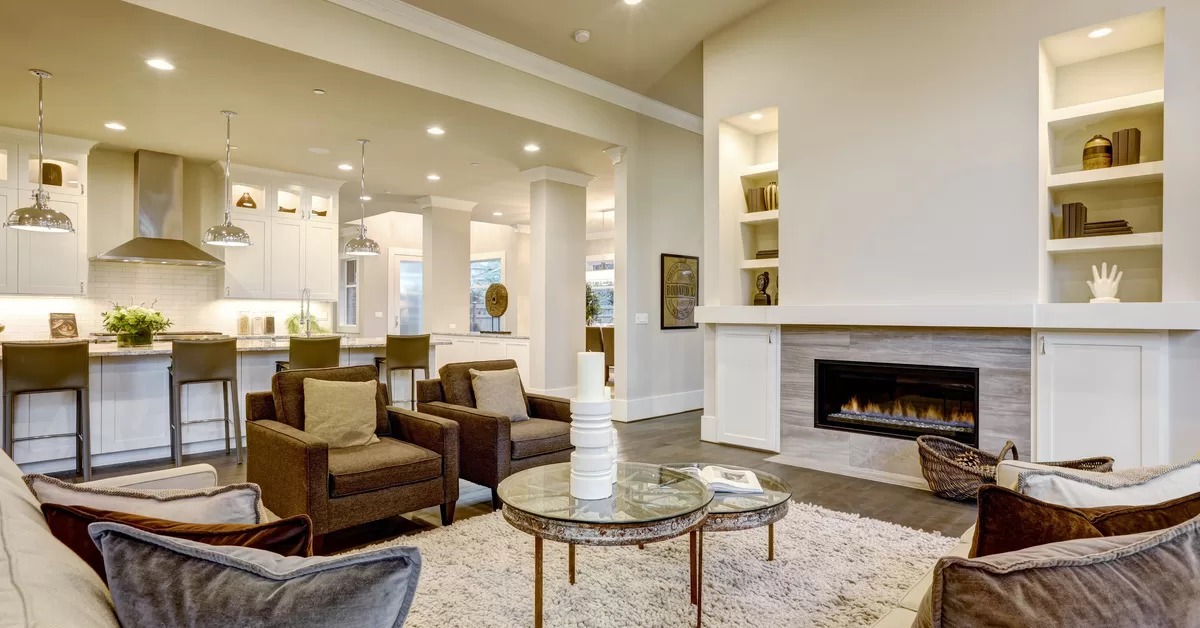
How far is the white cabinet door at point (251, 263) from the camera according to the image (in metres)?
6.97

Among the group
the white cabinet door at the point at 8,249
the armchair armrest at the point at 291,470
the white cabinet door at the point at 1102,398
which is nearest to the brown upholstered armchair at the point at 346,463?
the armchair armrest at the point at 291,470

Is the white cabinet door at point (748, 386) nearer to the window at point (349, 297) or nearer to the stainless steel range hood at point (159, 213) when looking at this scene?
the stainless steel range hood at point (159, 213)

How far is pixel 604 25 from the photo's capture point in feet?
15.4

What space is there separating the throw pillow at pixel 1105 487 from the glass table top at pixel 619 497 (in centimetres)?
99

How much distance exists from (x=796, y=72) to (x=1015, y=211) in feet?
6.20

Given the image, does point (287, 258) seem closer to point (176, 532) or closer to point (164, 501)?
point (164, 501)

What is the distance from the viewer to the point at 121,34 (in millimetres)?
3629

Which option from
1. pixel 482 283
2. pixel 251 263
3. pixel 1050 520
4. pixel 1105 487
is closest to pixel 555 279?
pixel 251 263

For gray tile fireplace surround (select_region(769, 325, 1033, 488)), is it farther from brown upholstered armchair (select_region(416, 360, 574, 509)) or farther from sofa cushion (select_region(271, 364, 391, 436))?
sofa cushion (select_region(271, 364, 391, 436))

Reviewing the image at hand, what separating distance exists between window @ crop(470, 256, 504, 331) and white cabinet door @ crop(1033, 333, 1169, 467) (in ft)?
32.6

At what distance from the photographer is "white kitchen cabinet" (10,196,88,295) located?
5.78 m

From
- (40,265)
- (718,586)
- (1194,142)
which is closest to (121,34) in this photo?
(40,265)

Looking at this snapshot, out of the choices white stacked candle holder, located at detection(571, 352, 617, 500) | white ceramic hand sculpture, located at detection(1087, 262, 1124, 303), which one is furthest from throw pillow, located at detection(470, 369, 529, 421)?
white ceramic hand sculpture, located at detection(1087, 262, 1124, 303)

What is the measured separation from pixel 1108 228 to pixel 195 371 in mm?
5891
